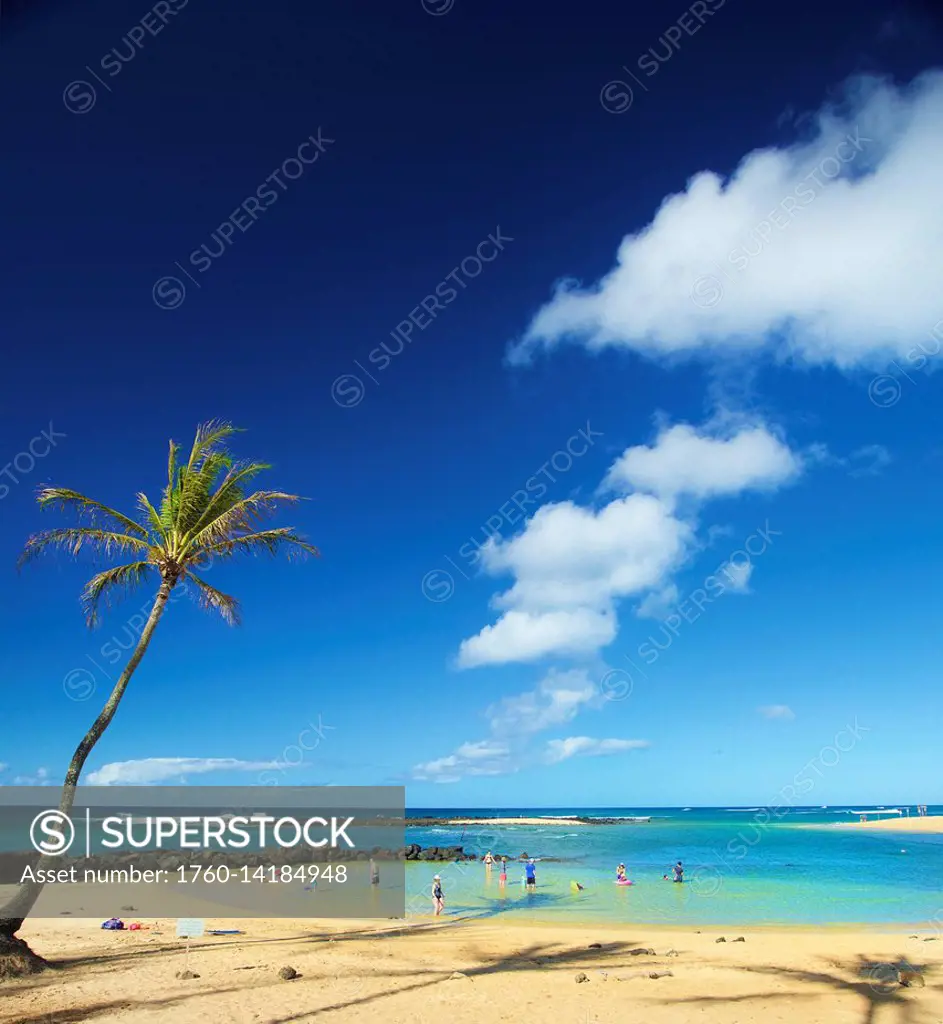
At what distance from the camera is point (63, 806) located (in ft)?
46.7

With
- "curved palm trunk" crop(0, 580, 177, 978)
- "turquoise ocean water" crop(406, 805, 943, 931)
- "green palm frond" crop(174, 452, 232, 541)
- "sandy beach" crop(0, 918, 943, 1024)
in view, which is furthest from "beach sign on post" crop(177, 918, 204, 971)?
"turquoise ocean water" crop(406, 805, 943, 931)

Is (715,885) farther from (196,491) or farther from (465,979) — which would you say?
(196,491)

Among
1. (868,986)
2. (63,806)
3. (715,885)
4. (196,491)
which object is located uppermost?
(196,491)

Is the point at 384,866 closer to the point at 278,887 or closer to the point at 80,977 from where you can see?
→ the point at 278,887

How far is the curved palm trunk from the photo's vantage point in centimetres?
1363

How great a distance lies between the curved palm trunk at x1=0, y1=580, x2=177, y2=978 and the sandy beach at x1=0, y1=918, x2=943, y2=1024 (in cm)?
52

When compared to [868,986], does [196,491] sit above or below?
above

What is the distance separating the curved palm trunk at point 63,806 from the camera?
13.6 metres

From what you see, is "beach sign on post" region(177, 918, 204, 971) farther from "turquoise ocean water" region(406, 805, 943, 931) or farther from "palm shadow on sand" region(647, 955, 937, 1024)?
"turquoise ocean water" region(406, 805, 943, 931)

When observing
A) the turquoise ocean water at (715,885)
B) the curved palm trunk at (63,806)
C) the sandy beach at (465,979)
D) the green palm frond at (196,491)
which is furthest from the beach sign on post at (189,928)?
the turquoise ocean water at (715,885)

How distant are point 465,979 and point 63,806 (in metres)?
8.61

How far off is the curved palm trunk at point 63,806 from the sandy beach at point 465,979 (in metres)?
0.52

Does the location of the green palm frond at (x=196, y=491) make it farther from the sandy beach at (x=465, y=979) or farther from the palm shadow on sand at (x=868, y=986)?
the palm shadow on sand at (x=868, y=986)

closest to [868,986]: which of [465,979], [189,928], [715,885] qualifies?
[465,979]
